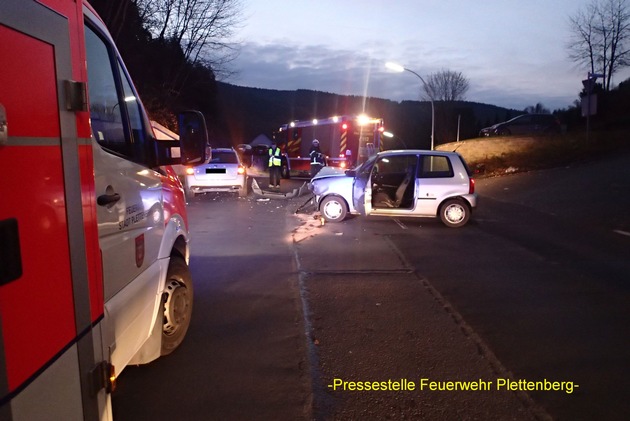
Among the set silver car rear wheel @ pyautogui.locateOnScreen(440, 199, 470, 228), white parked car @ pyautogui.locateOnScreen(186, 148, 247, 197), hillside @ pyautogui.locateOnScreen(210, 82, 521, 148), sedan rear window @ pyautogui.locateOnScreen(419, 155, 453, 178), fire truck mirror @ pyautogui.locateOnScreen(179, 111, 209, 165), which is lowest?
silver car rear wheel @ pyautogui.locateOnScreen(440, 199, 470, 228)

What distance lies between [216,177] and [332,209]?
224 inches

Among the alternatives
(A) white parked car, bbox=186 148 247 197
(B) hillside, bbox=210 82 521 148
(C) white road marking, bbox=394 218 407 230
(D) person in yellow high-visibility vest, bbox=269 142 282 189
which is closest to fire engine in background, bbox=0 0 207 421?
(C) white road marking, bbox=394 218 407 230

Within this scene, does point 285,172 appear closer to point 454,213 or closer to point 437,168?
point 437,168

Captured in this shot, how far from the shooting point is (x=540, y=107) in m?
68.3

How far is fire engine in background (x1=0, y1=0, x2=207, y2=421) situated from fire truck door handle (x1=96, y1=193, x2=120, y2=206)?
0.04ft

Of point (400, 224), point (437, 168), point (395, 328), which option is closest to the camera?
point (395, 328)

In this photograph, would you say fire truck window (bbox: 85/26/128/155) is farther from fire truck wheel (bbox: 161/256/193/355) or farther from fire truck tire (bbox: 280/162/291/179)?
fire truck tire (bbox: 280/162/291/179)

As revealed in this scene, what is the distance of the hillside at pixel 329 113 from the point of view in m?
50.6

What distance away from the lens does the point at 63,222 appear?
Answer: 73.6 inches

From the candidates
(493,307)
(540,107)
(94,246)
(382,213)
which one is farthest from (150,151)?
(540,107)

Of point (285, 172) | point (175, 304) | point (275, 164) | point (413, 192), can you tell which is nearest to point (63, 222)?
point (175, 304)

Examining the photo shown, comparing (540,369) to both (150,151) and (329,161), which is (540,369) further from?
(329,161)

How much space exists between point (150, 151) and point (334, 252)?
16.2ft

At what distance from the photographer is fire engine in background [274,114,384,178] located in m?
23.1
